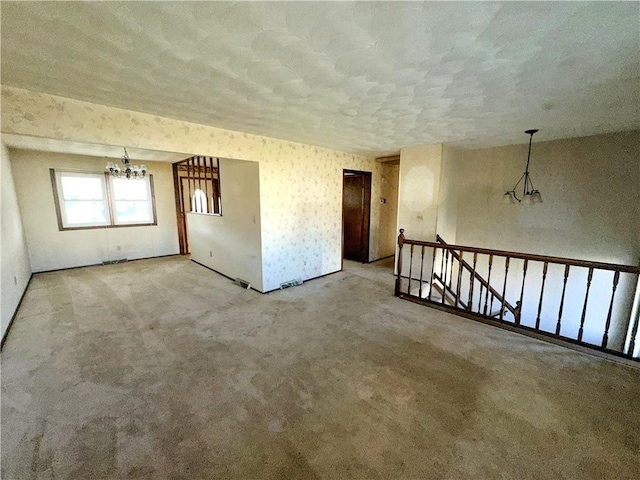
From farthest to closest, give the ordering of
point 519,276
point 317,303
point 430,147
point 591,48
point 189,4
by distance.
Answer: point 519,276 → point 430,147 → point 317,303 → point 591,48 → point 189,4

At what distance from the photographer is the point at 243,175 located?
4.21 m

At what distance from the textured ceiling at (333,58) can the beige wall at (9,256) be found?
2.49 metres

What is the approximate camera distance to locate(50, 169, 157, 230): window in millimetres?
5535

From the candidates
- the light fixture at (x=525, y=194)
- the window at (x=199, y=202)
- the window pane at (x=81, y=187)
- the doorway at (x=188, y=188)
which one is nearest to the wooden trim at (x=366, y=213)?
the light fixture at (x=525, y=194)

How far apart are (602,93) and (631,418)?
101 inches

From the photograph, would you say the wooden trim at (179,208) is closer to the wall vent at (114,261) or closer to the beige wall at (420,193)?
the wall vent at (114,261)

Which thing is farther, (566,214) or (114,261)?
(114,261)

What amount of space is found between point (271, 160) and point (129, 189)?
14.9 feet

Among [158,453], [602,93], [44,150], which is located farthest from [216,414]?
[44,150]

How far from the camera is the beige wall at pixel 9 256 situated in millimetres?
3133

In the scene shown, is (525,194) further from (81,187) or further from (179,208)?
(81,187)

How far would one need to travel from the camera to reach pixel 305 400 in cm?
199

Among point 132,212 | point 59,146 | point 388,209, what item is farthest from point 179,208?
point 388,209

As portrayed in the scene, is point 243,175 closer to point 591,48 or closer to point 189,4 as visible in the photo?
point 189,4
